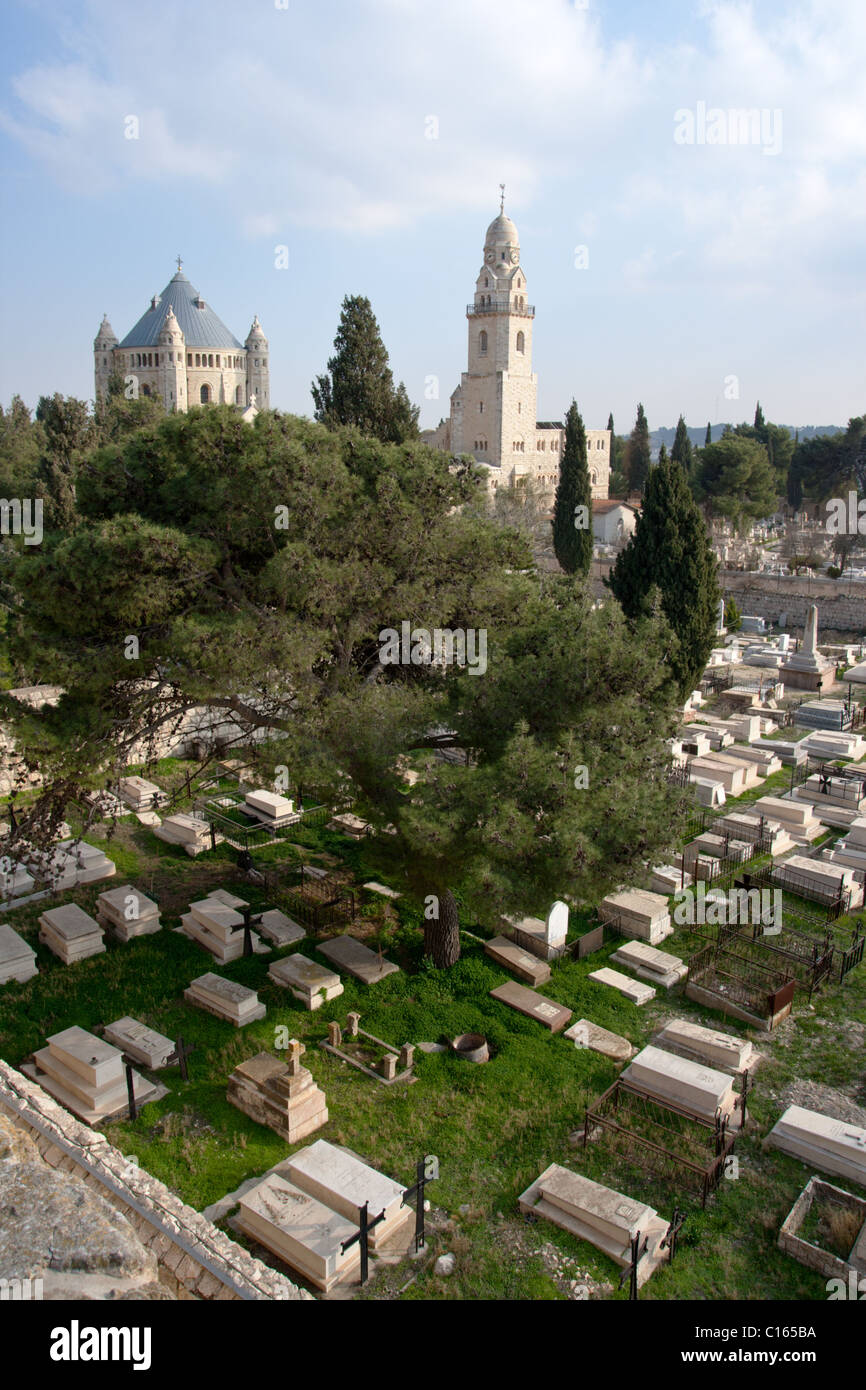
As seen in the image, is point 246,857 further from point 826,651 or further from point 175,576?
point 826,651

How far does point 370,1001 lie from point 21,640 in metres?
5.57

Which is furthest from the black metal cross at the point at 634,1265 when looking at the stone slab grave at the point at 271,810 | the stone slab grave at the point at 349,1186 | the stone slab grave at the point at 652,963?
the stone slab grave at the point at 271,810

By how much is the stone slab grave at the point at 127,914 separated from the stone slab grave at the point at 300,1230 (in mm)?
4922

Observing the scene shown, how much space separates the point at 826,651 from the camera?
90.2ft

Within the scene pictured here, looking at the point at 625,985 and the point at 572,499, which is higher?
the point at 572,499

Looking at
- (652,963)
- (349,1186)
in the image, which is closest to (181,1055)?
(349,1186)

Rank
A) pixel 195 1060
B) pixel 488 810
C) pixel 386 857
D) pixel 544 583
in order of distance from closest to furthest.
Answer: pixel 488 810
pixel 195 1060
pixel 386 857
pixel 544 583

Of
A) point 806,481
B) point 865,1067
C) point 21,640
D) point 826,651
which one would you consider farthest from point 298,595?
point 806,481

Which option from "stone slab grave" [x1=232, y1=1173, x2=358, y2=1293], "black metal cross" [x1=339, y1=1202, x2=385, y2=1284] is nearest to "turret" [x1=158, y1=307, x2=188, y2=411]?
"stone slab grave" [x1=232, y1=1173, x2=358, y2=1293]

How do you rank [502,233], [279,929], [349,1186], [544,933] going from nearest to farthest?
[349,1186] → [544,933] → [279,929] → [502,233]

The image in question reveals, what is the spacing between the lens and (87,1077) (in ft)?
26.7

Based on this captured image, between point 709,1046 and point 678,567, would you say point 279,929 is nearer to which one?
point 709,1046

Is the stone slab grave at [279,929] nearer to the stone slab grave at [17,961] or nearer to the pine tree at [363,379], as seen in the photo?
the stone slab grave at [17,961]

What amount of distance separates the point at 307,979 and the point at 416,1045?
161 centimetres
